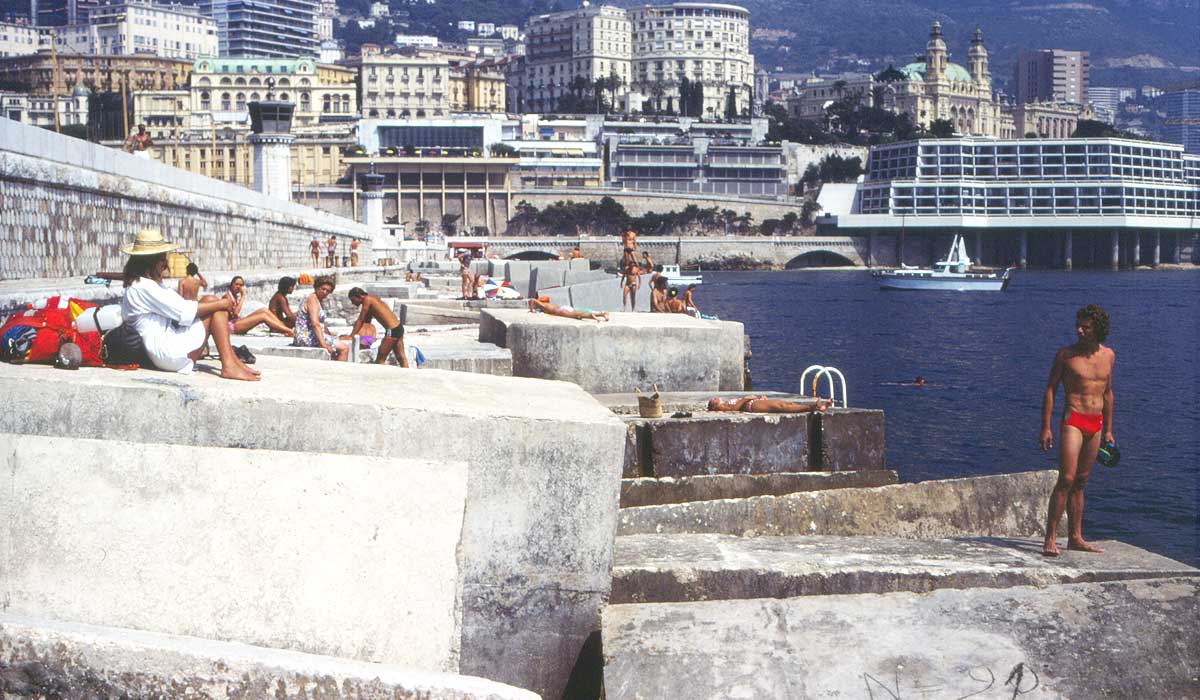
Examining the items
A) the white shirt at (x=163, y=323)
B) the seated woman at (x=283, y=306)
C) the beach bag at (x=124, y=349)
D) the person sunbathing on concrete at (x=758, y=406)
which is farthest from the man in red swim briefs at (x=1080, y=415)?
the seated woman at (x=283, y=306)

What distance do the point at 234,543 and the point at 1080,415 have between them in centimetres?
457

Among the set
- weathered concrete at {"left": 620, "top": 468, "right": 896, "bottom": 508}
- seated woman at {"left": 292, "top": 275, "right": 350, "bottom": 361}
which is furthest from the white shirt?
seated woman at {"left": 292, "top": 275, "right": 350, "bottom": 361}

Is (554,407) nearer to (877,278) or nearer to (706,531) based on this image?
(706,531)

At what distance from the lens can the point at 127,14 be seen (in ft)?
627

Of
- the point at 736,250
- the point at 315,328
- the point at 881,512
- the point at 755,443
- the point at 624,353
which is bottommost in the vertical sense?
the point at 736,250

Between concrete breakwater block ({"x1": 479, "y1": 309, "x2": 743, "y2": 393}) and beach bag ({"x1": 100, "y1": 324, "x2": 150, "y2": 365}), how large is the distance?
5269mm

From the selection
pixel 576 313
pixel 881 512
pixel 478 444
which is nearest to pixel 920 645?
pixel 478 444

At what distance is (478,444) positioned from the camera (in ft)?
20.0

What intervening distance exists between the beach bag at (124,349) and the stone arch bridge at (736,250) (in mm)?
115229

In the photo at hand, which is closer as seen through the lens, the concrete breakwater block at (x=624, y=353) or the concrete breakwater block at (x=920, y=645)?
the concrete breakwater block at (x=920, y=645)

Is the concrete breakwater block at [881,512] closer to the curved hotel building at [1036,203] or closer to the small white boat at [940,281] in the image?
the small white boat at [940,281]

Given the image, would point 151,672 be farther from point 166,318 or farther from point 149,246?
point 149,246

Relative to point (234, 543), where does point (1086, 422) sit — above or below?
above

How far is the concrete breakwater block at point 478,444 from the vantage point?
575cm
